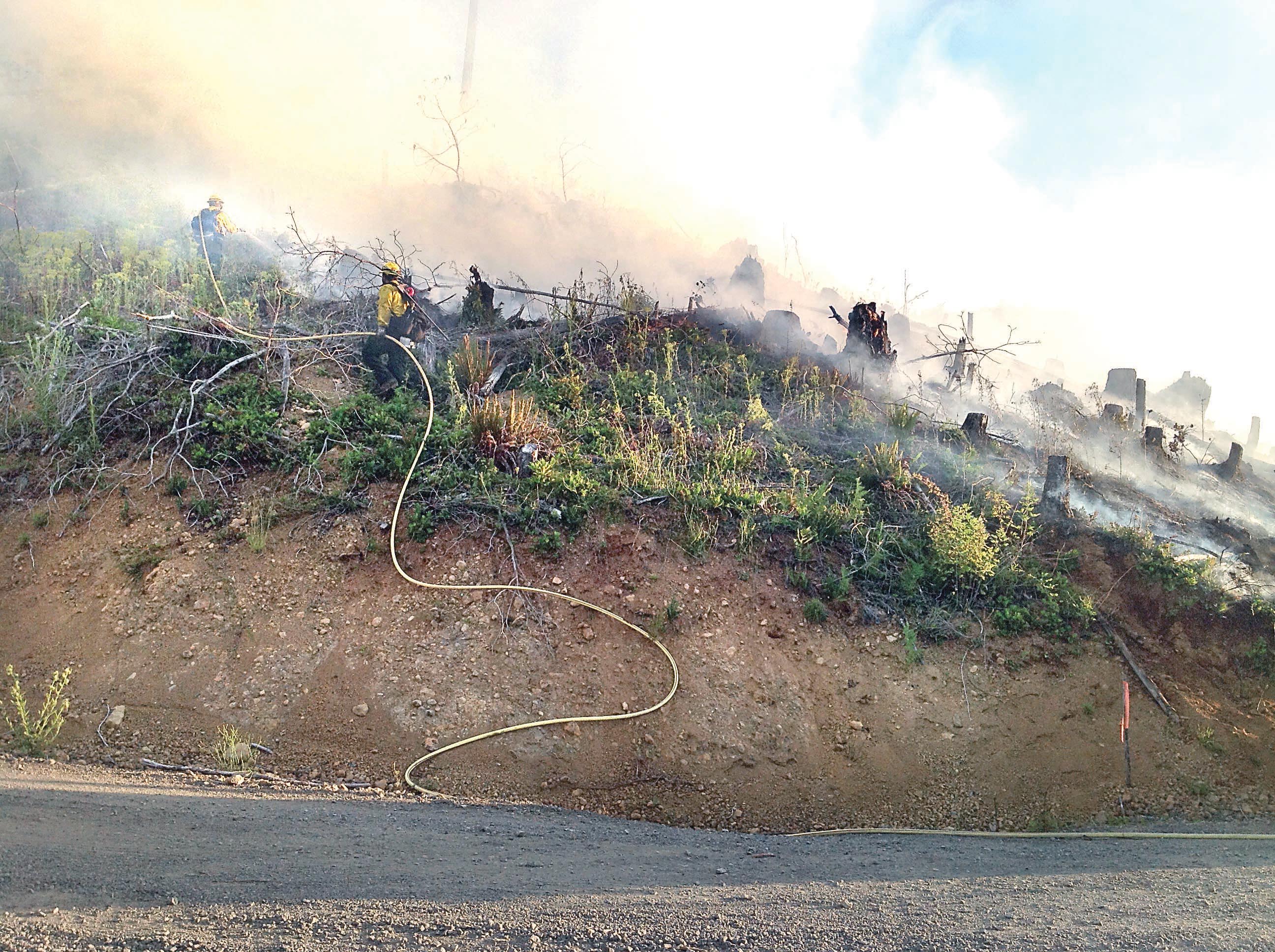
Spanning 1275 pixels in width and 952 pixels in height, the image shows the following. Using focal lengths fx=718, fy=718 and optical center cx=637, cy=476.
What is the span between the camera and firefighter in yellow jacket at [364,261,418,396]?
26.2ft

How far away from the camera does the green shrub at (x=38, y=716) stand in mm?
4703

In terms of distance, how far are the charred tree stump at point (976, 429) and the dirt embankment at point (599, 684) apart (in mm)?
3105

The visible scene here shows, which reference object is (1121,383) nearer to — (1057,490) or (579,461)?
(1057,490)

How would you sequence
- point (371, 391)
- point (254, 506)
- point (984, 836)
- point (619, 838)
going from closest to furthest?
point (619, 838)
point (984, 836)
point (254, 506)
point (371, 391)

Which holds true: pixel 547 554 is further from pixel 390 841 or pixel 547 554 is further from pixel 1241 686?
pixel 1241 686

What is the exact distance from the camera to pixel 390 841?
377cm

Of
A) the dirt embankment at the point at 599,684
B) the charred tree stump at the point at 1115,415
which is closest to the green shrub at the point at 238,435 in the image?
the dirt embankment at the point at 599,684

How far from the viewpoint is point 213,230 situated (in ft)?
37.8

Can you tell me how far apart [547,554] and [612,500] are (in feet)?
2.70

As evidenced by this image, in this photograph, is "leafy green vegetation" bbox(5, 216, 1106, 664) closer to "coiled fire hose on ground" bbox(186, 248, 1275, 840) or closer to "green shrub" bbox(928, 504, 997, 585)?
"green shrub" bbox(928, 504, 997, 585)

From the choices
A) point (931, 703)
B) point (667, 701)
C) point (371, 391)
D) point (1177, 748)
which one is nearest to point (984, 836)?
point (931, 703)

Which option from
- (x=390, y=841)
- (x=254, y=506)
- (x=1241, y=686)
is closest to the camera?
(x=390, y=841)

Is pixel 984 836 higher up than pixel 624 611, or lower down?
lower down

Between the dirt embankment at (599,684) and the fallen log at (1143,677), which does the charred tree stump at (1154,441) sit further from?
the fallen log at (1143,677)
